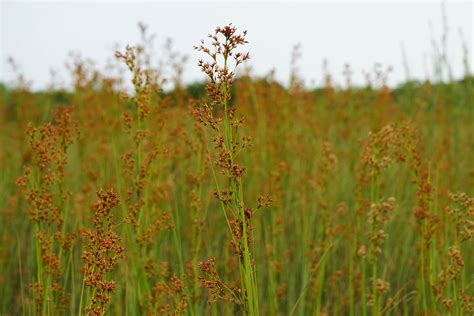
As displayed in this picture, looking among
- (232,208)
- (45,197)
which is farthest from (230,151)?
(45,197)

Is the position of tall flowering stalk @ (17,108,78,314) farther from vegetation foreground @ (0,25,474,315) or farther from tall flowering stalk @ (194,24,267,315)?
tall flowering stalk @ (194,24,267,315)

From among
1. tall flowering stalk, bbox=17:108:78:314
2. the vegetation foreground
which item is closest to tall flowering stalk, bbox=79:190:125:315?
the vegetation foreground

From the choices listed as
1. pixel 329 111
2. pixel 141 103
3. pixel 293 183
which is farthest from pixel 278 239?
pixel 329 111

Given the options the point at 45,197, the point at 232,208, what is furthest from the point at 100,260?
the point at 45,197

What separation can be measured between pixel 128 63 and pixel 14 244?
7.01 ft

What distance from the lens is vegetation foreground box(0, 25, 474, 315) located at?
1.74 metres

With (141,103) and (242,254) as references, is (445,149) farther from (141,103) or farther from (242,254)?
(242,254)

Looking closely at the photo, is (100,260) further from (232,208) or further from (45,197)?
(45,197)

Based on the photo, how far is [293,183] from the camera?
468 cm

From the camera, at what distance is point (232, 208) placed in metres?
1.75

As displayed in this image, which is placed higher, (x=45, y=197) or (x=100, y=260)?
(x=45, y=197)

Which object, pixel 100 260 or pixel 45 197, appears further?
pixel 45 197

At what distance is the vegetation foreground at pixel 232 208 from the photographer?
1.74m

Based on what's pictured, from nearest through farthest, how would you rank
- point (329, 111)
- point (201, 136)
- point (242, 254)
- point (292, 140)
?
1. point (242, 254)
2. point (201, 136)
3. point (292, 140)
4. point (329, 111)
